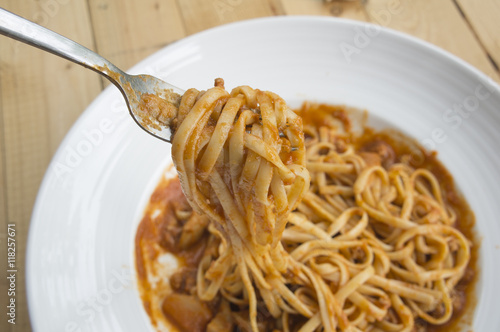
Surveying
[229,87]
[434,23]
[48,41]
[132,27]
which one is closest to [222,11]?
[132,27]

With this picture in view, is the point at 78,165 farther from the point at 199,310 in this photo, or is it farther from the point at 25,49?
the point at 25,49

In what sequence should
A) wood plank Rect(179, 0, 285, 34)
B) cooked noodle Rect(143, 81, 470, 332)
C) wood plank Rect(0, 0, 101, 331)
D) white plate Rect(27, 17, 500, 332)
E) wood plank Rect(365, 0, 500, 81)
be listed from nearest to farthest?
cooked noodle Rect(143, 81, 470, 332), white plate Rect(27, 17, 500, 332), wood plank Rect(0, 0, 101, 331), wood plank Rect(365, 0, 500, 81), wood plank Rect(179, 0, 285, 34)

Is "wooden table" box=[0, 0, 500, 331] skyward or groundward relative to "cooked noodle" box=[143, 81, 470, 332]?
skyward

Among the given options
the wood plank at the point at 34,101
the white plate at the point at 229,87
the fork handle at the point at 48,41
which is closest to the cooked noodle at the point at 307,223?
the white plate at the point at 229,87

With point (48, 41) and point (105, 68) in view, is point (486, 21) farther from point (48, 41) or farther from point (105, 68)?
point (48, 41)

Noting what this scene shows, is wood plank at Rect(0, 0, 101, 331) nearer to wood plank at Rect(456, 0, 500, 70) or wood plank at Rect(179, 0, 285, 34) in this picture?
wood plank at Rect(179, 0, 285, 34)

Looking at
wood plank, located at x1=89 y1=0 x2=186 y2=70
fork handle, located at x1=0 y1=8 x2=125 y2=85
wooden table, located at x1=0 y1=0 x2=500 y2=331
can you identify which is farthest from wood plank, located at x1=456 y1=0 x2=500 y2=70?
fork handle, located at x1=0 y1=8 x2=125 y2=85
